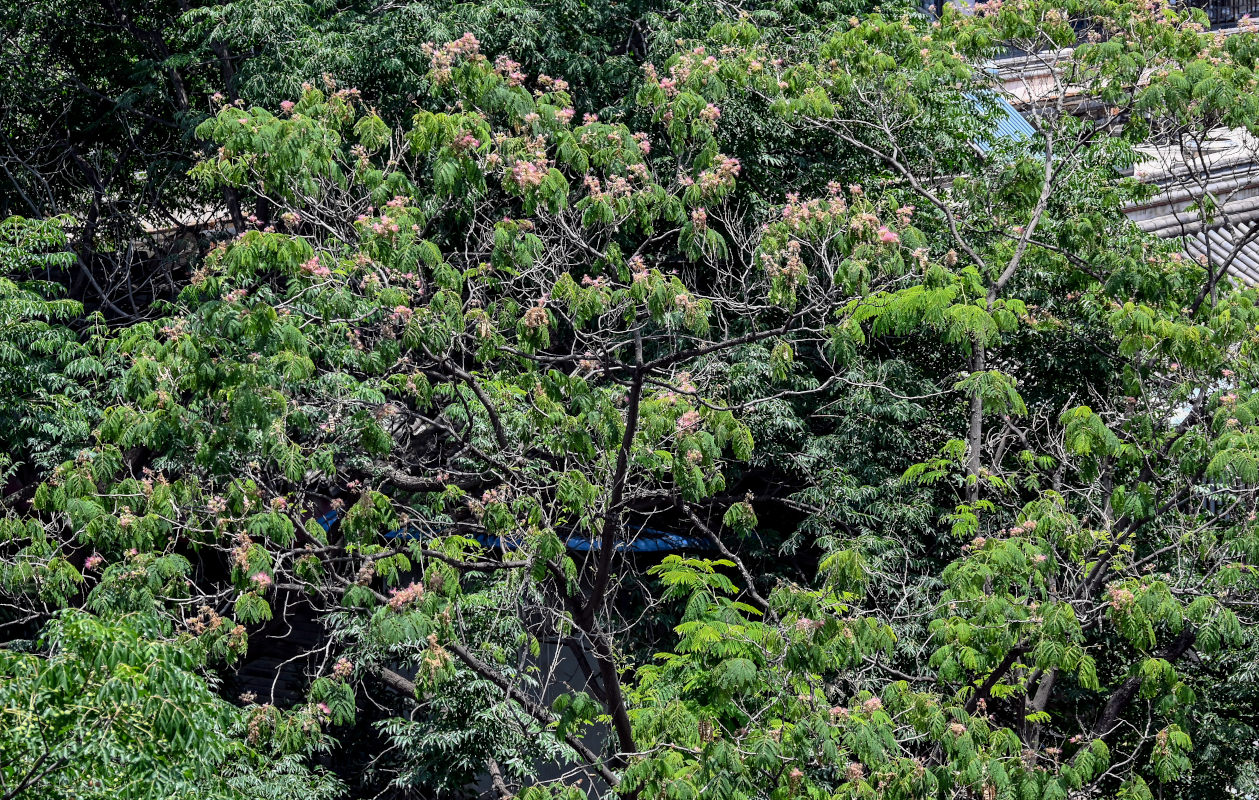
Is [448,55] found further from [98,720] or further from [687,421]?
[98,720]

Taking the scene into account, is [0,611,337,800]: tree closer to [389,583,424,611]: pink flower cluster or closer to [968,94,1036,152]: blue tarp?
[389,583,424,611]: pink flower cluster

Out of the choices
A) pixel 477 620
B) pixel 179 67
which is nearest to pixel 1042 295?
pixel 477 620

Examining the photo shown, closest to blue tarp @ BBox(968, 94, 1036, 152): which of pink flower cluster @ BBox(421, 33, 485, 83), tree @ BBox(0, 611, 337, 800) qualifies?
pink flower cluster @ BBox(421, 33, 485, 83)

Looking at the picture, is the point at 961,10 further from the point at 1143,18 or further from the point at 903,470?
the point at 903,470

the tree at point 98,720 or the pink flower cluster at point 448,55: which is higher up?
the pink flower cluster at point 448,55

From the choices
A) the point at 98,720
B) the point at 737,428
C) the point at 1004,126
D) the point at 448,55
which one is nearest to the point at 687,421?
the point at 737,428

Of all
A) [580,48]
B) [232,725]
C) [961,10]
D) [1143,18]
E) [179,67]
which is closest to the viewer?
[232,725]

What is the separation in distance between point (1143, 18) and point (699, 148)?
3583 mm

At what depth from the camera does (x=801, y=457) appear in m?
12.1

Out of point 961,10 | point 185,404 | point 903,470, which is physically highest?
point 961,10

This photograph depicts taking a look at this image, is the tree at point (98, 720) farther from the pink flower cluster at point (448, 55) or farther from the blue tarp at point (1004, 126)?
the blue tarp at point (1004, 126)

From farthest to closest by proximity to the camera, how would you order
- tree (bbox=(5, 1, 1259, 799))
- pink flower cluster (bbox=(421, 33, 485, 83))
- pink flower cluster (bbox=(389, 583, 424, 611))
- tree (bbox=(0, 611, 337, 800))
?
1. pink flower cluster (bbox=(421, 33, 485, 83))
2. tree (bbox=(5, 1, 1259, 799))
3. pink flower cluster (bbox=(389, 583, 424, 611))
4. tree (bbox=(0, 611, 337, 800))

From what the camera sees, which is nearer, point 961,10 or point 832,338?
point 832,338

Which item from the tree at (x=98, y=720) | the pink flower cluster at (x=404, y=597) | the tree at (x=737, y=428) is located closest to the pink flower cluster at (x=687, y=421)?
the tree at (x=737, y=428)
